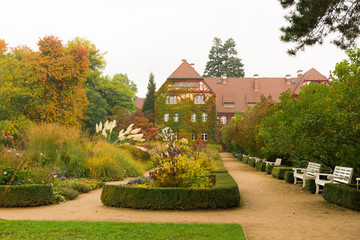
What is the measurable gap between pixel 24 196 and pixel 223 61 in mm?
52092

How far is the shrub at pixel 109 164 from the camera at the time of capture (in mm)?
11258

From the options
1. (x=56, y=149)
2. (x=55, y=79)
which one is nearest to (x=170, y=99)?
(x=55, y=79)

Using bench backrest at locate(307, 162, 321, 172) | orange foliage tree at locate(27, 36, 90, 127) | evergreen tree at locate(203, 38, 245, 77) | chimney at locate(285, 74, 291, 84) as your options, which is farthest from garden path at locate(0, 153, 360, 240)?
evergreen tree at locate(203, 38, 245, 77)

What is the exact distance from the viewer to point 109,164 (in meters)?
11.5

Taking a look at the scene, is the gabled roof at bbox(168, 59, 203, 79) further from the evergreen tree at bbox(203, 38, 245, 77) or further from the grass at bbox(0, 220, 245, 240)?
the grass at bbox(0, 220, 245, 240)

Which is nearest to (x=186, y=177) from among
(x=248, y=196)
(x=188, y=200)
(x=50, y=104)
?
(x=188, y=200)

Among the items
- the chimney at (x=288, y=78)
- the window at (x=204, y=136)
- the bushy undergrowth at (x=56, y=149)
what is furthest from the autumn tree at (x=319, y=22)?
the chimney at (x=288, y=78)

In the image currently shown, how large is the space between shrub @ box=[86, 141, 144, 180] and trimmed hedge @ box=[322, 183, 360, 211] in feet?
21.5

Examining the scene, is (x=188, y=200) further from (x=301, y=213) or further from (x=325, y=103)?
(x=325, y=103)

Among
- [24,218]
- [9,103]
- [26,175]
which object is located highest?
[9,103]

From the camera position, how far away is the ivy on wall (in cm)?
3950

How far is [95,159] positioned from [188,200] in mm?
5296

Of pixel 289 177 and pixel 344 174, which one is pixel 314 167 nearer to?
pixel 289 177

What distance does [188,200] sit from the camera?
7.01 meters
